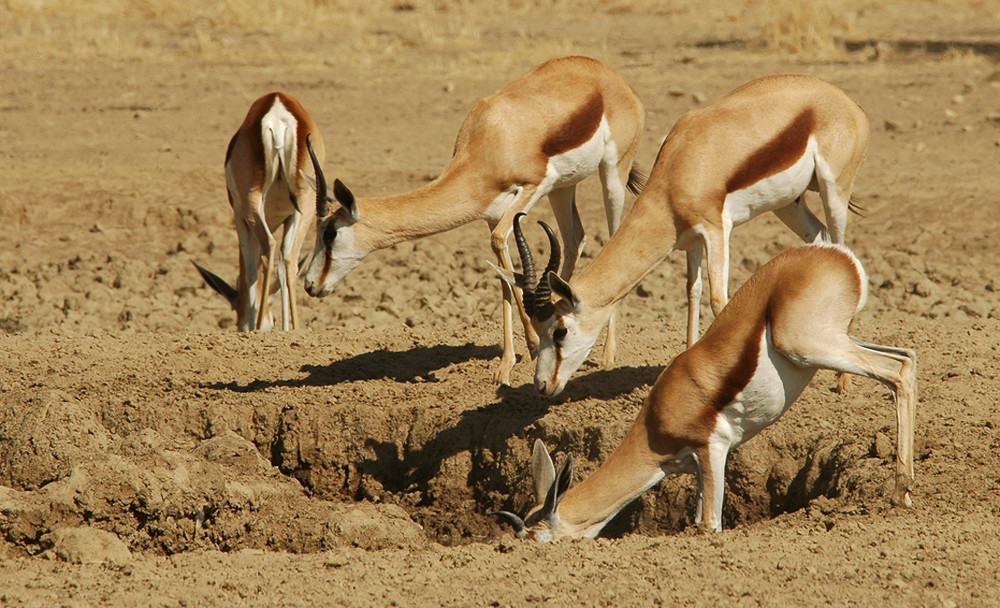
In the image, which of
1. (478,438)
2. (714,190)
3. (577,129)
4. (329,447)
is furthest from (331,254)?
(714,190)

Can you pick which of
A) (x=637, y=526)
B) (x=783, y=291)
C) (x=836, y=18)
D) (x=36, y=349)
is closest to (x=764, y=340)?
(x=783, y=291)

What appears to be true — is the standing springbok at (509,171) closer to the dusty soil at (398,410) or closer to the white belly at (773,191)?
the dusty soil at (398,410)

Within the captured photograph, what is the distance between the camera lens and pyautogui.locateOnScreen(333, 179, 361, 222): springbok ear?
7031mm

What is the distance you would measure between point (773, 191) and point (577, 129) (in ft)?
4.74

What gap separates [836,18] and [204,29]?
1265 cm

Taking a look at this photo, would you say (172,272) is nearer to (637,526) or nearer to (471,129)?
(471,129)

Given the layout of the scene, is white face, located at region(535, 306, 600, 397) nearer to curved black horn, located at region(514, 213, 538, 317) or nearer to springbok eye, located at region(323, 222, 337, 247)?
curved black horn, located at region(514, 213, 538, 317)

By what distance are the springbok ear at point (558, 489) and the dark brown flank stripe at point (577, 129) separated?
275cm

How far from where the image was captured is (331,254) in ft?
23.9

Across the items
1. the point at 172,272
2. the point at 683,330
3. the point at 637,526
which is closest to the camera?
the point at 637,526

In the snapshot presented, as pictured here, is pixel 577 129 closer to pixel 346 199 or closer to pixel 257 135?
pixel 346 199

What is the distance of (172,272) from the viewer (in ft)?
36.2

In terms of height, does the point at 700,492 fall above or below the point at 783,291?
below

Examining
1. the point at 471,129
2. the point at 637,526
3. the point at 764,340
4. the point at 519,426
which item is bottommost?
the point at 637,526
